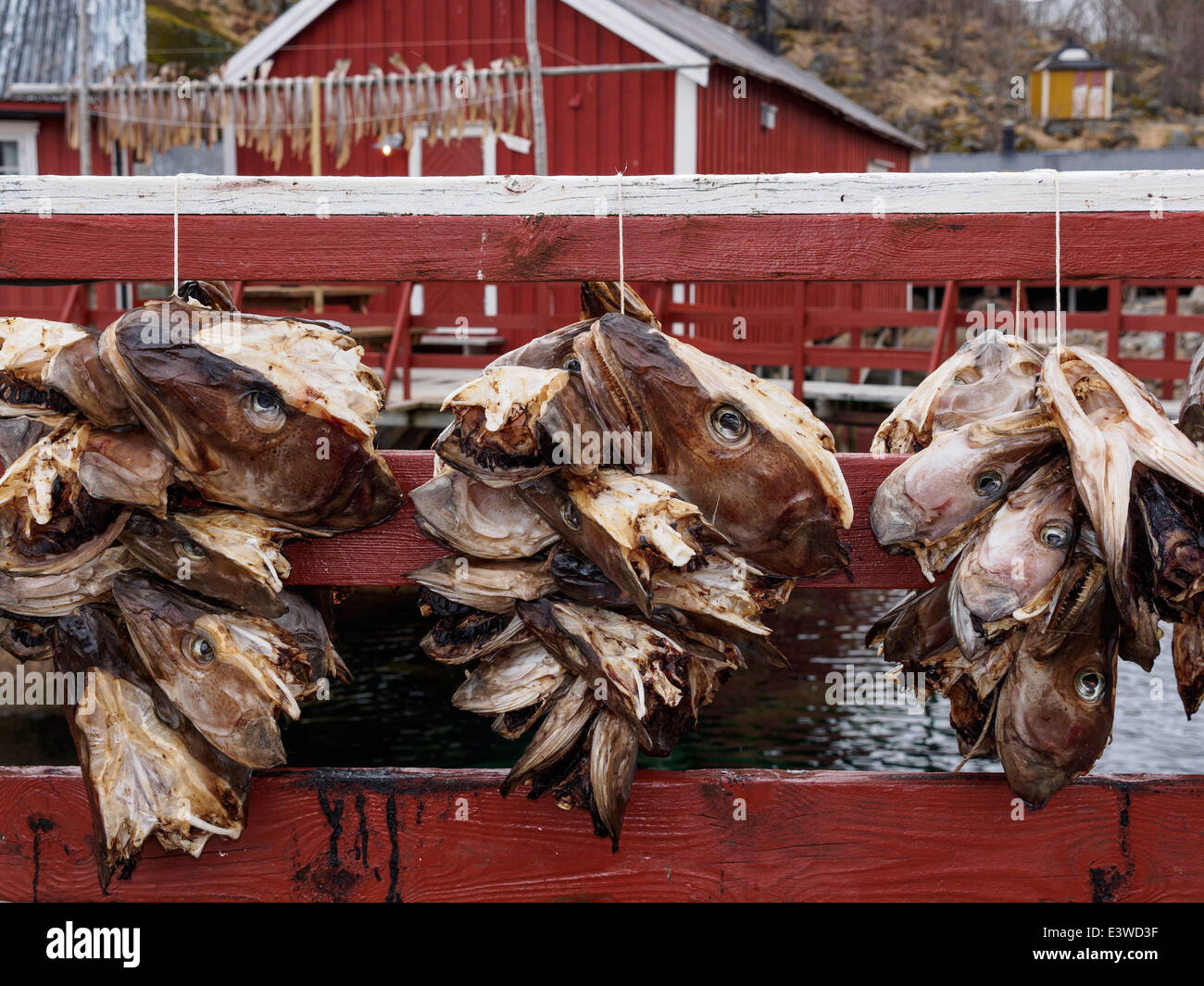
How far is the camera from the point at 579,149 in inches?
650

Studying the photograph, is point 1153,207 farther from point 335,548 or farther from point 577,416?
point 335,548

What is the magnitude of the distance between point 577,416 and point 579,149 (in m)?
15.0

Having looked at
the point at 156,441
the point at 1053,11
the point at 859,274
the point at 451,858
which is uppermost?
the point at 1053,11

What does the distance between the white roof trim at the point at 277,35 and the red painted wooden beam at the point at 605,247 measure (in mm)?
16149

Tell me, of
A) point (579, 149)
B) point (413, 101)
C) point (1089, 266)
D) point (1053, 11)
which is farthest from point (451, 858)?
point (1053, 11)

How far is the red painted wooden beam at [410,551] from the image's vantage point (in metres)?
2.30

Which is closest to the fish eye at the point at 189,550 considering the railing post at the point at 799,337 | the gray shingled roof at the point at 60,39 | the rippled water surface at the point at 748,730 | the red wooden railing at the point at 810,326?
the rippled water surface at the point at 748,730

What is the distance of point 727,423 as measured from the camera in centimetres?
216

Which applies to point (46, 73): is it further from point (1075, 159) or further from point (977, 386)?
point (1075, 159)

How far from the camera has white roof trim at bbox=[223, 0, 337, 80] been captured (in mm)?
17484

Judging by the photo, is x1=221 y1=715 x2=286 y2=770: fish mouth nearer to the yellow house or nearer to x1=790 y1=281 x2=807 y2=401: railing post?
x1=790 y1=281 x2=807 y2=401: railing post

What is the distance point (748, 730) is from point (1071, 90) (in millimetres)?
42877

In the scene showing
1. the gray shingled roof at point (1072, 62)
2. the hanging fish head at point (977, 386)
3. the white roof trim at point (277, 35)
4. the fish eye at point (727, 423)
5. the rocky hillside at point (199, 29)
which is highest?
the gray shingled roof at point (1072, 62)

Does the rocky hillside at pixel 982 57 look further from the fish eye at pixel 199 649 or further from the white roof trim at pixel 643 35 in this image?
the fish eye at pixel 199 649
